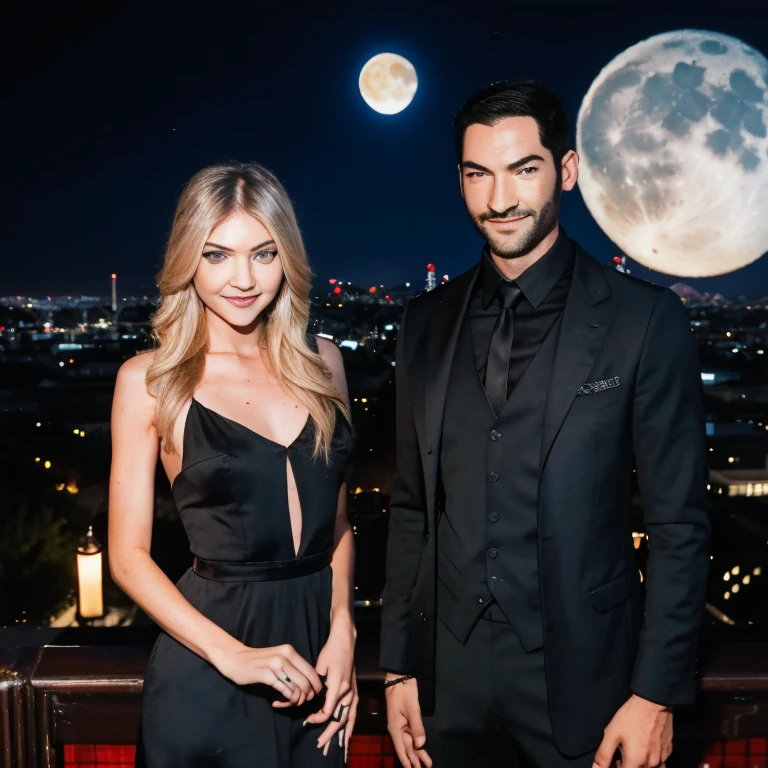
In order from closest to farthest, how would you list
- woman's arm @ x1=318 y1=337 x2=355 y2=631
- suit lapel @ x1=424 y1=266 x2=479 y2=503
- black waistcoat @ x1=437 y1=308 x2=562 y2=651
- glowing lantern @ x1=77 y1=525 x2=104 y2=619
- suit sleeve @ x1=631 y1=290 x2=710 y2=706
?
suit sleeve @ x1=631 y1=290 x2=710 y2=706
black waistcoat @ x1=437 y1=308 x2=562 y2=651
suit lapel @ x1=424 y1=266 x2=479 y2=503
woman's arm @ x1=318 y1=337 x2=355 y2=631
glowing lantern @ x1=77 y1=525 x2=104 y2=619

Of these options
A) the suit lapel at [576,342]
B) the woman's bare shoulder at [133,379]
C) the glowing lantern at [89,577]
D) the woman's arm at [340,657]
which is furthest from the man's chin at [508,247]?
the glowing lantern at [89,577]

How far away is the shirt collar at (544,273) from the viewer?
1767mm

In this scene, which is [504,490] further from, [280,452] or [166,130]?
[166,130]

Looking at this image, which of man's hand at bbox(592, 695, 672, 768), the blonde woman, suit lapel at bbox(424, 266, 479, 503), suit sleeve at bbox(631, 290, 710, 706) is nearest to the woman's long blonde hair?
the blonde woman

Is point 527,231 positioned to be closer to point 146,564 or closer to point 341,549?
point 341,549

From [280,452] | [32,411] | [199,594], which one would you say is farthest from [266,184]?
[32,411]

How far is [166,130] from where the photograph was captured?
49156mm

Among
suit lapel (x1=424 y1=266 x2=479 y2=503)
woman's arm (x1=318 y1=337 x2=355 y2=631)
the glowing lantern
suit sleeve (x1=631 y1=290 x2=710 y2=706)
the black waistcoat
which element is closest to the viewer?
suit sleeve (x1=631 y1=290 x2=710 y2=706)

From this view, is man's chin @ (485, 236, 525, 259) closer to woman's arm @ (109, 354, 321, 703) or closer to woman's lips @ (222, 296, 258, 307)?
woman's lips @ (222, 296, 258, 307)

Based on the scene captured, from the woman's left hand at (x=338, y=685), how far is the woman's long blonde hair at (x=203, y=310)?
1.56 ft

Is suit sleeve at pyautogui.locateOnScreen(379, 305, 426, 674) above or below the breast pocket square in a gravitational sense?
below

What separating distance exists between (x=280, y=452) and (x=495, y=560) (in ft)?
2.02

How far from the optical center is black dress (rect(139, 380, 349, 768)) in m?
1.80

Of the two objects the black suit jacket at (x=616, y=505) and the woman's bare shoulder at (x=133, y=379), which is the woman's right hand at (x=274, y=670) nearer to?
the black suit jacket at (x=616, y=505)
